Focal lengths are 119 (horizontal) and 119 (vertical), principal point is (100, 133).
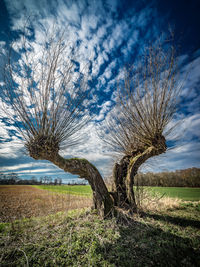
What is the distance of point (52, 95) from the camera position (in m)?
4.17

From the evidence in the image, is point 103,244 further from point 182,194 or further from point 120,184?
point 182,194

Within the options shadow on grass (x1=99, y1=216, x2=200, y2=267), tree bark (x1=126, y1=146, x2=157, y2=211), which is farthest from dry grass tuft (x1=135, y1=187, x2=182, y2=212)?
shadow on grass (x1=99, y1=216, x2=200, y2=267)

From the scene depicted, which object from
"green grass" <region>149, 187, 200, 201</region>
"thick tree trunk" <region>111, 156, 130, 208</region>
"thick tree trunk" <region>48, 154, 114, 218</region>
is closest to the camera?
"thick tree trunk" <region>48, 154, 114, 218</region>

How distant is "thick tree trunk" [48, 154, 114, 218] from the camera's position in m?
4.89

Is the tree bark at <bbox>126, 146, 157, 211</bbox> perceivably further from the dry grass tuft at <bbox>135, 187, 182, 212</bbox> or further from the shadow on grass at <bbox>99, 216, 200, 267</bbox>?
the shadow on grass at <bbox>99, 216, 200, 267</bbox>

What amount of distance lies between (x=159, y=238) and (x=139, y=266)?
1.57 metres

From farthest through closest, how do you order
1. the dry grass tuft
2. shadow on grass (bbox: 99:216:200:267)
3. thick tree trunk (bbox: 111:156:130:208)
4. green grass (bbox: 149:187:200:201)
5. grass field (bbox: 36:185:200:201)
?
green grass (bbox: 149:187:200:201)
grass field (bbox: 36:185:200:201)
the dry grass tuft
thick tree trunk (bbox: 111:156:130:208)
shadow on grass (bbox: 99:216:200:267)

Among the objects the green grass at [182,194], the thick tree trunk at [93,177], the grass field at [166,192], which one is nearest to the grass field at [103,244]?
the thick tree trunk at [93,177]

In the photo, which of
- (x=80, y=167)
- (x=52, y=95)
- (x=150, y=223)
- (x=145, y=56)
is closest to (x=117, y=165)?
(x=80, y=167)

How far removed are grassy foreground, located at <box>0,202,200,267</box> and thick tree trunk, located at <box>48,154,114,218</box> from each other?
A: 0.50 m

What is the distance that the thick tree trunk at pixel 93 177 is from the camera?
16.1 ft

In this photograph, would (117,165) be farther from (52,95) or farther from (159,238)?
(52,95)

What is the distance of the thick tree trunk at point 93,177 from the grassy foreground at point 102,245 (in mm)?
503

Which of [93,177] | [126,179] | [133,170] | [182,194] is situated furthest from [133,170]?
[182,194]
